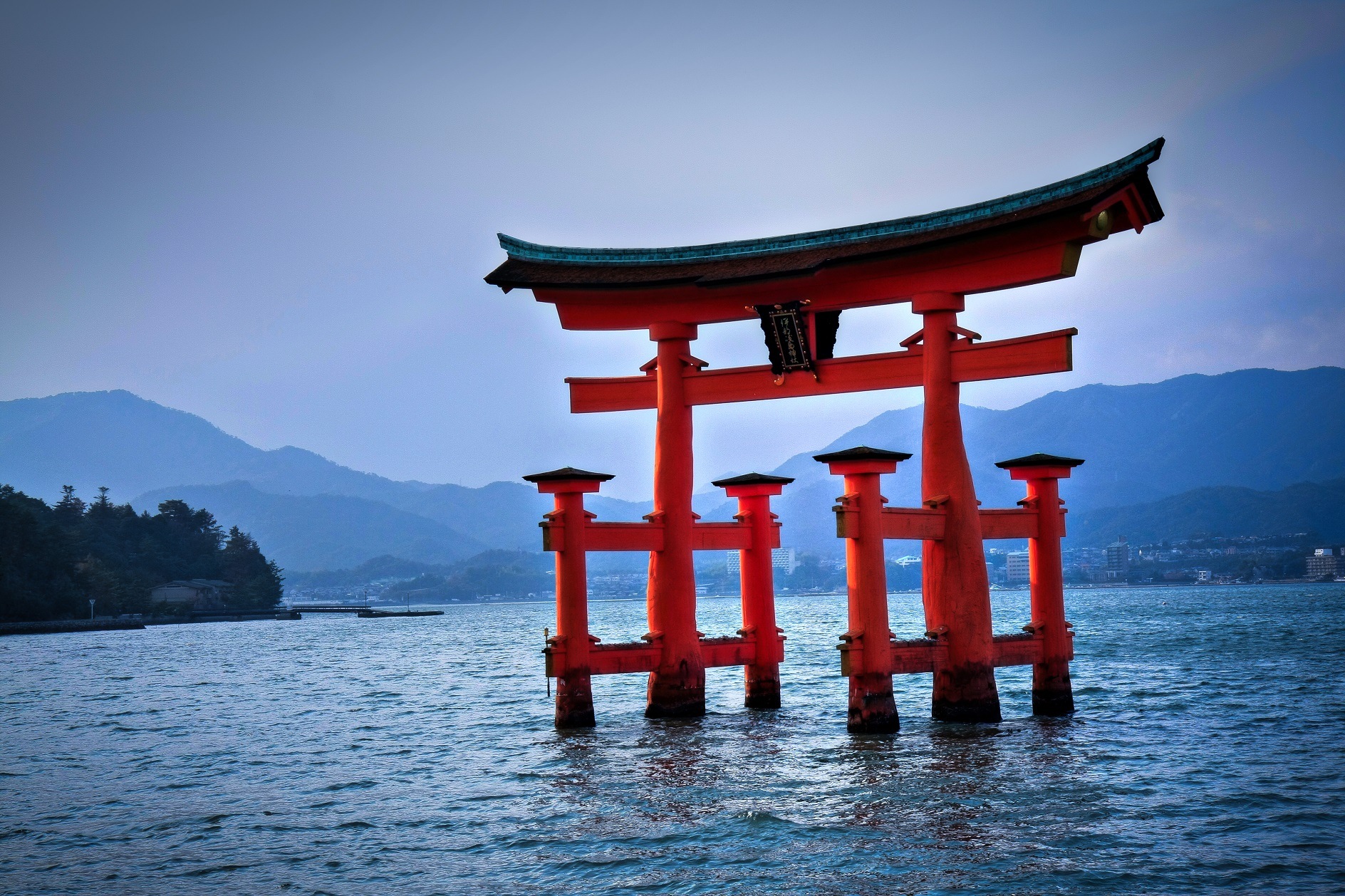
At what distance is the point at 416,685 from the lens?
38.0 m

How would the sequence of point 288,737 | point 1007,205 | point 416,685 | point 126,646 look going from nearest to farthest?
point 1007,205
point 288,737
point 416,685
point 126,646

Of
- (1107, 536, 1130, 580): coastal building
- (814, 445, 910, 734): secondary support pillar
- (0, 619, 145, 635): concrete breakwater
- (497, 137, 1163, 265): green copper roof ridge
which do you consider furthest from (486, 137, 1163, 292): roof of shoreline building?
(1107, 536, 1130, 580): coastal building

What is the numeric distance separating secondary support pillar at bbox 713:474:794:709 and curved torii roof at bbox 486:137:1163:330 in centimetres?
317

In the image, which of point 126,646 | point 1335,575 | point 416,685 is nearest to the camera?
point 416,685

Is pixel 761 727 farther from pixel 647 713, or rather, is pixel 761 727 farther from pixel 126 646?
pixel 126 646

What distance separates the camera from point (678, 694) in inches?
739

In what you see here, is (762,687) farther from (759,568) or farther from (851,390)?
(851,390)

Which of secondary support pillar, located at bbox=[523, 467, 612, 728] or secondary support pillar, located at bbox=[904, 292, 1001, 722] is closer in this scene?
secondary support pillar, located at bbox=[904, 292, 1001, 722]

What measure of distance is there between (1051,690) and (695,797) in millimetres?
7505

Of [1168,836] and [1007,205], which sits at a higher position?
[1007,205]

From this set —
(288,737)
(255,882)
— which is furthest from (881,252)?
(288,737)

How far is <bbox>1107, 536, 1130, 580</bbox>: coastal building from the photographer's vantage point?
169 metres

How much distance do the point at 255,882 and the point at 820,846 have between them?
18.5 ft

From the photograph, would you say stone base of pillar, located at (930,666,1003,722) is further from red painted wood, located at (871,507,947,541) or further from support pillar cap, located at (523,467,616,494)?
support pillar cap, located at (523,467,616,494)
